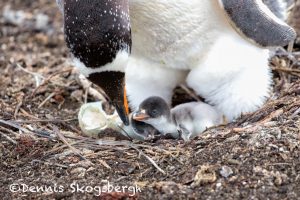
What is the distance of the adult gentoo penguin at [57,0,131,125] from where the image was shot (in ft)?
13.4

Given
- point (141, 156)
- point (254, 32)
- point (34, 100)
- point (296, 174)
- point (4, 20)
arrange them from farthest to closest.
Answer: point (4, 20)
point (34, 100)
point (254, 32)
point (141, 156)
point (296, 174)

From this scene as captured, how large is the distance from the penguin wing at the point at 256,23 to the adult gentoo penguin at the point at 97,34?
3.49ft

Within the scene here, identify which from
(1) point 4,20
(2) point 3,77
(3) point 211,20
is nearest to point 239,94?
(3) point 211,20

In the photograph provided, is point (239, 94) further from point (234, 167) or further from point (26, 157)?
point (26, 157)

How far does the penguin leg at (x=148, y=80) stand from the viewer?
5.60 meters

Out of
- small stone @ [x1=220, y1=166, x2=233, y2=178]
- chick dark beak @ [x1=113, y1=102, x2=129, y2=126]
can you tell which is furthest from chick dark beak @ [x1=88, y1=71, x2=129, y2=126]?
small stone @ [x1=220, y1=166, x2=233, y2=178]

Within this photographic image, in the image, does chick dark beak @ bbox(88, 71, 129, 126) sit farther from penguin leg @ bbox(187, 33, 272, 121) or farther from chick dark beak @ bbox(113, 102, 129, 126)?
penguin leg @ bbox(187, 33, 272, 121)

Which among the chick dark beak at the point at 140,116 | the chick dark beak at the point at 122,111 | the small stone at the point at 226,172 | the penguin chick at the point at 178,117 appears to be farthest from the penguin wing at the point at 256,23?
the small stone at the point at 226,172

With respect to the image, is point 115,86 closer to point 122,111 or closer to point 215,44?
point 122,111

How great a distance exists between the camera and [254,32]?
200 inches

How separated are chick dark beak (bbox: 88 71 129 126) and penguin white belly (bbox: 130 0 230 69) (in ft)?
2.24

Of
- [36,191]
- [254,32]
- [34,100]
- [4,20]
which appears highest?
[4,20]

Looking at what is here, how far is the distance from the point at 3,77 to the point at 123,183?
294 cm

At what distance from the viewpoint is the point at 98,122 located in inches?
213
